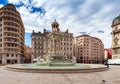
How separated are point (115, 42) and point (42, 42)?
38746 mm

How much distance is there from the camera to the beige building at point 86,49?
105 metres

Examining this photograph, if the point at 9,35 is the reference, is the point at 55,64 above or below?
below

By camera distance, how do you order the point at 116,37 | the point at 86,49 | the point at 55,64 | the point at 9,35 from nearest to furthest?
1. the point at 55,64
2. the point at 116,37
3. the point at 9,35
4. the point at 86,49

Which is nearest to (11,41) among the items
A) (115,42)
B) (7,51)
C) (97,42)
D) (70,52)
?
(7,51)

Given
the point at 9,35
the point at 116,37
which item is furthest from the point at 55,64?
the point at 9,35

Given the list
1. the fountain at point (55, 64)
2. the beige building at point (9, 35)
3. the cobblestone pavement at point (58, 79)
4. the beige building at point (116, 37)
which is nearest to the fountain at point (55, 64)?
the fountain at point (55, 64)

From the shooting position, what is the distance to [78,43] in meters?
110

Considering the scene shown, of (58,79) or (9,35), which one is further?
(9,35)

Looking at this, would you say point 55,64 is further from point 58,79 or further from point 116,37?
point 116,37

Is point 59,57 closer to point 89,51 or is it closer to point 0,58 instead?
point 0,58

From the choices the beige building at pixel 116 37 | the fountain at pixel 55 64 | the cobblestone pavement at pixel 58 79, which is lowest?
the cobblestone pavement at pixel 58 79

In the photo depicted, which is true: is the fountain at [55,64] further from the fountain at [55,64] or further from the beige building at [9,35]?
the beige building at [9,35]

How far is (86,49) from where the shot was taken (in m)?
106

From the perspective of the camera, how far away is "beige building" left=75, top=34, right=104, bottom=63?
105312 mm
